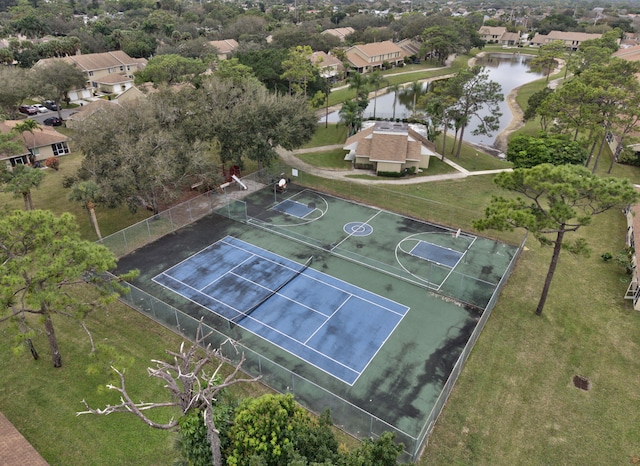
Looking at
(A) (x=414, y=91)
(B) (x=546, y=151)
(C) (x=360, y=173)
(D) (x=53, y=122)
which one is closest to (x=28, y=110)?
(D) (x=53, y=122)

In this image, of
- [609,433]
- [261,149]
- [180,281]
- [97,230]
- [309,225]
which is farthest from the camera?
[261,149]

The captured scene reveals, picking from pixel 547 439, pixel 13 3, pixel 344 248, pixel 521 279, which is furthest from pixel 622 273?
pixel 13 3

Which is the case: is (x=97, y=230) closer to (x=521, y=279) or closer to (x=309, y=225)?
(x=309, y=225)

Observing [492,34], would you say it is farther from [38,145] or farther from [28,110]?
[38,145]

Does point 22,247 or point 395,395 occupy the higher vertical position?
point 22,247

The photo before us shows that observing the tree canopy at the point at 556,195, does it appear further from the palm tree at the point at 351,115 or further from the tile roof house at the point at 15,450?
the palm tree at the point at 351,115

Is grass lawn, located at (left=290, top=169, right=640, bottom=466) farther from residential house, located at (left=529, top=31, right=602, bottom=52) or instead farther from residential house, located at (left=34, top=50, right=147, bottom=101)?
residential house, located at (left=529, top=31, right=602, bottom=52)

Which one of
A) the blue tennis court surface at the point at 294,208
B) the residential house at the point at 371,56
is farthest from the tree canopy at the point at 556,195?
the residential house at the point at 371,56
